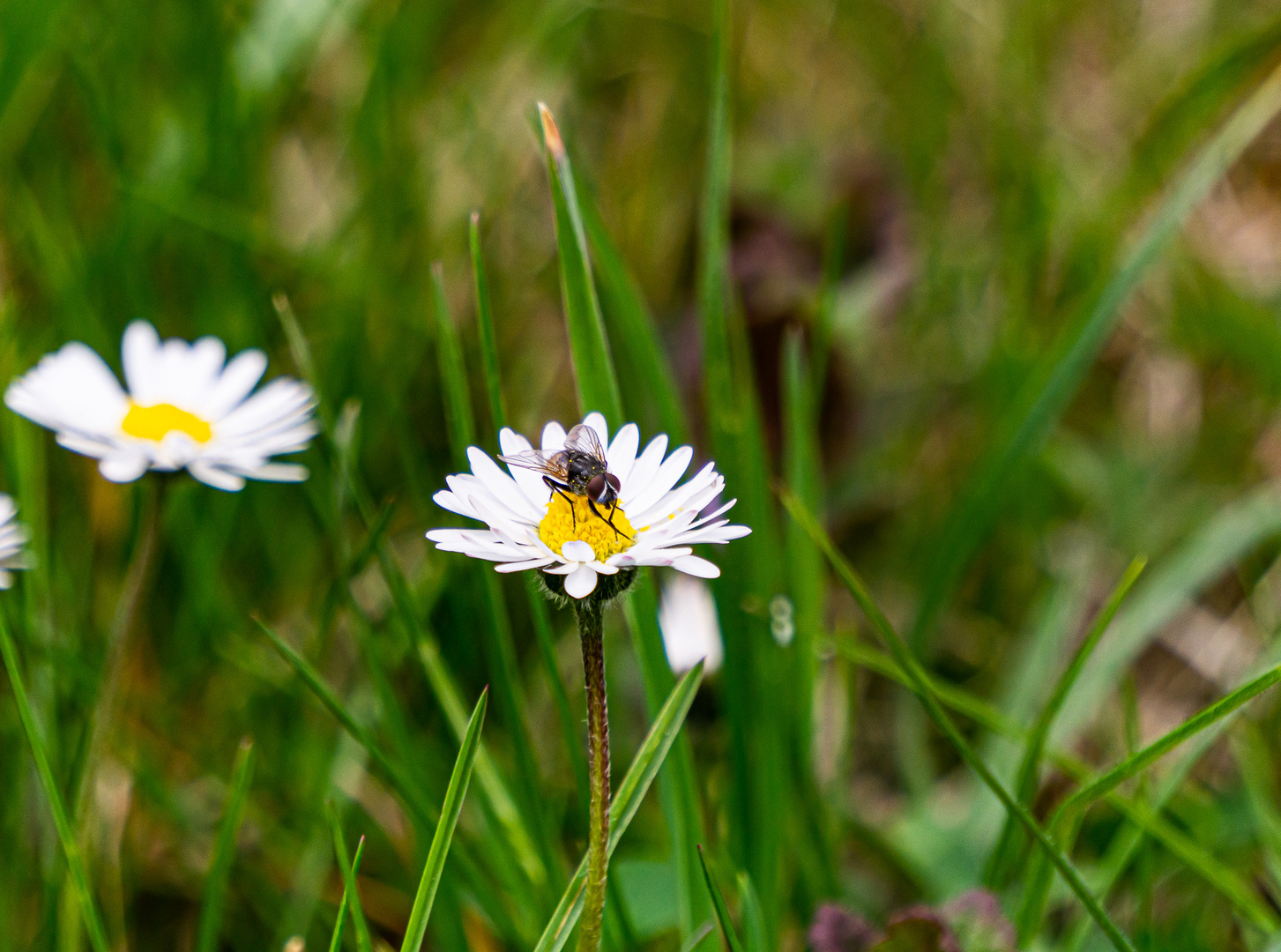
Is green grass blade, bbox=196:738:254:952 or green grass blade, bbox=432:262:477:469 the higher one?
green grass blade, bbox=432:262:477:469

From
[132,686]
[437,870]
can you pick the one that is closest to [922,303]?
[132,686]

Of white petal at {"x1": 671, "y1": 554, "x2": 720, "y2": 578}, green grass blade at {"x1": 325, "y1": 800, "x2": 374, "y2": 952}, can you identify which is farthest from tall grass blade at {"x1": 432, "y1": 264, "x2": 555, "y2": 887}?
white petal at {"x1": 671, "y1": 554, "x2": 720, "y2": 578}

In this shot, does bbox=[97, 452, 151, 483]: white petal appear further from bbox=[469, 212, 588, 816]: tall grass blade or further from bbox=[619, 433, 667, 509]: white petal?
bbox=[619, 433, 667, 509]: white petal

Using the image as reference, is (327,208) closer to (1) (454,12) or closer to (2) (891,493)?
(1) (454,12)

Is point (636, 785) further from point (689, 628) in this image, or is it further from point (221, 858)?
point (689, 628)

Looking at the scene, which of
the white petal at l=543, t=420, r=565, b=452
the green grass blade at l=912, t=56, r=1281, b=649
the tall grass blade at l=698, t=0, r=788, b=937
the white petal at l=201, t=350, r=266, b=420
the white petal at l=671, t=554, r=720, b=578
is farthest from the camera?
the green grass blade at l=912, t=56, r=1281, b=649

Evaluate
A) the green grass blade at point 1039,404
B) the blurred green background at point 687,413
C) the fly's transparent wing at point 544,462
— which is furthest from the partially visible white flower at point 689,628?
the fly's transparent wing at point 544,462

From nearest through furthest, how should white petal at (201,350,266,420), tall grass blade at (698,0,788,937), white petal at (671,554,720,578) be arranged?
white petal at (671,554,720,578) < tall grass blade at (698,0,788,937) < white petal at (201,350,266,420)

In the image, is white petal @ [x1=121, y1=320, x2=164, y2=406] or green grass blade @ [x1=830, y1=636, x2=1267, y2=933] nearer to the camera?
green grass blade @ [x1=830, y1=636, x2=1267, y2=933]
